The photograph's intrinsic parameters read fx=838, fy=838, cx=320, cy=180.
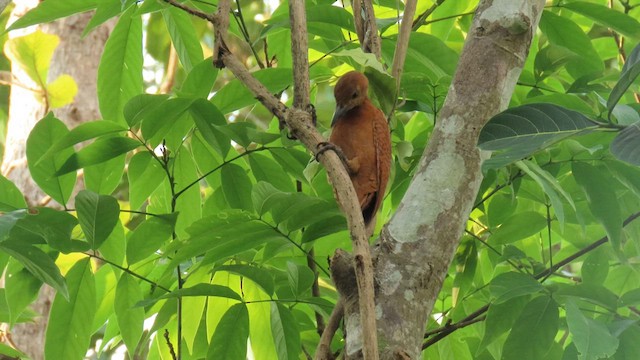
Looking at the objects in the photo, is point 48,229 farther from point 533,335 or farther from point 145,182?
point 533,335

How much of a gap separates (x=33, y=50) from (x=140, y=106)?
2.27ft

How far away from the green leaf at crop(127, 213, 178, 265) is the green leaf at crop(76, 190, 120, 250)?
10 cm

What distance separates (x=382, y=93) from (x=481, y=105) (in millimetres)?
211

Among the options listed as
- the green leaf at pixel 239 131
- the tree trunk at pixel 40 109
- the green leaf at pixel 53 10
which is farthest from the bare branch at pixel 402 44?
the tree trunk at pixel 40 109

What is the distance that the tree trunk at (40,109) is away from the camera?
3.90 m

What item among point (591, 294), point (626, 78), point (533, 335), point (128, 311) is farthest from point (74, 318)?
point (626, 78)

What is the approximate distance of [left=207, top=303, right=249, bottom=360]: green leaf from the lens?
178cm

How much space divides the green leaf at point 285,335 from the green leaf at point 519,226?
538 mm

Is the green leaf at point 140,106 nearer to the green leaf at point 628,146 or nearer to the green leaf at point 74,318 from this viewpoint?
the green leaf at point 74,318

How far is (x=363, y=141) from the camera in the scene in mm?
1816

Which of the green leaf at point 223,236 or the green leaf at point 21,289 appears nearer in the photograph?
the green leaf at point 223,236

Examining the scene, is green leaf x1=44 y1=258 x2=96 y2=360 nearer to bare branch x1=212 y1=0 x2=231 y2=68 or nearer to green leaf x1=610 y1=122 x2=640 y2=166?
bare branch x1=212 y1=0 x2=231 y2=68

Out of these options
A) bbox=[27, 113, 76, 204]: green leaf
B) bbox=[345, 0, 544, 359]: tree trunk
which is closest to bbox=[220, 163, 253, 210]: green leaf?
bbox=[27, 113, 76, 204]: green leaf

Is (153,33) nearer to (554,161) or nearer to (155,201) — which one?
(155,201)
